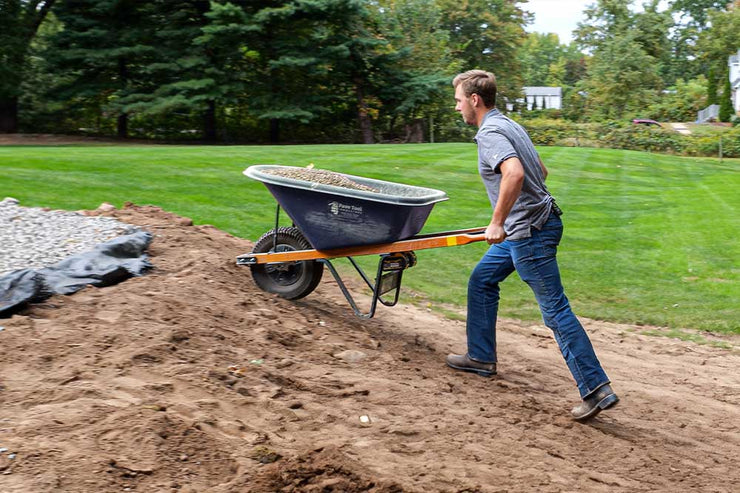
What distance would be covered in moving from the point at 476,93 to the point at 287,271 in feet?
7.20

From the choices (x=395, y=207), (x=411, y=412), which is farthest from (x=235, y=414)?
(x=395, y=207)

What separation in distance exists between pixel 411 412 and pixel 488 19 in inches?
1903

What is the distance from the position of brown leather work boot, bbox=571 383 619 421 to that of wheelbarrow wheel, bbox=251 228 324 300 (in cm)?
228

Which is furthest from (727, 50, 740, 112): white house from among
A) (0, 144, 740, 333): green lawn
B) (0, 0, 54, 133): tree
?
(0, 0, 54, 133): tree

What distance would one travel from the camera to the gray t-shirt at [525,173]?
4.36m

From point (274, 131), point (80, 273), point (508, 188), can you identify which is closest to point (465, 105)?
point (508, 188)

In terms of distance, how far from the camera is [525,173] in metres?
4.46

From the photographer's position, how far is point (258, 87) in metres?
31.0

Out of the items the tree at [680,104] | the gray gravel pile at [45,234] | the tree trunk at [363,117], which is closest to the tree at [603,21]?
the tree at [680,104]

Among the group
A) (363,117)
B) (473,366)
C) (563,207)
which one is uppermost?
(363,117)

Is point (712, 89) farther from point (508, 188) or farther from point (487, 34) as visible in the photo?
point (508, 188)

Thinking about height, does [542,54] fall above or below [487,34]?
above

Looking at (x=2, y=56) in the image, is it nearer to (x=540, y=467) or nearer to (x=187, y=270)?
(x=187, y=270)

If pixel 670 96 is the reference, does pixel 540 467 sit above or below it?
below
